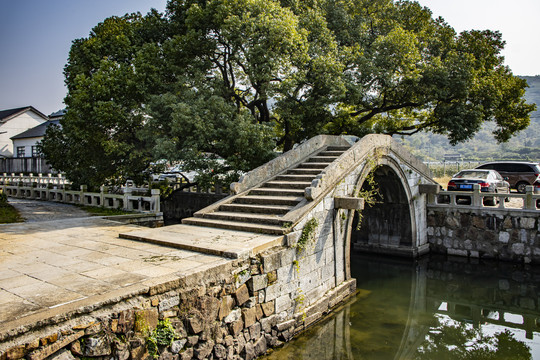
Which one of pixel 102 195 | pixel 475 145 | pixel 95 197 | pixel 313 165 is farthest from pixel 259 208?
pixel 475 145

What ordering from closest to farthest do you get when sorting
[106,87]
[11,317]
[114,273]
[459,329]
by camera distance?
1. [11,317]
2. [114,273]
3. [459,329]
4. [106,87]

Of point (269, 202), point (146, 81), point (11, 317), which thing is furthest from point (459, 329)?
point (146, 81)

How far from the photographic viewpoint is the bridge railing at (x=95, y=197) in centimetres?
1301

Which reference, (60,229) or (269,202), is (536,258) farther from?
(60,229)

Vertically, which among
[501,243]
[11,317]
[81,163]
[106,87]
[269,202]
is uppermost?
[106,87]

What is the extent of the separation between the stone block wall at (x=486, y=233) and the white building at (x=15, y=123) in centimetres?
3284

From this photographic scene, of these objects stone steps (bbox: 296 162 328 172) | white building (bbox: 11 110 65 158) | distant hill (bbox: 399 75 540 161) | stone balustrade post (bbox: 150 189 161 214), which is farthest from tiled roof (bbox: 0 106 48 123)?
distant hill (bbox: 399 75 540 161)

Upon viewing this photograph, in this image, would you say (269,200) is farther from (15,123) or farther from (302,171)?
(15,123)

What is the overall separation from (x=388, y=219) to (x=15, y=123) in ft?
115

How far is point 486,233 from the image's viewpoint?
47.0 feet

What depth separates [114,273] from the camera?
5746mm

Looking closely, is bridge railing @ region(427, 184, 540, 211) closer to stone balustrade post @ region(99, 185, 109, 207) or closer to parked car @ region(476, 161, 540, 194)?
parked car @ region(476, 161, 540, 194)

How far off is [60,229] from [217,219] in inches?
155

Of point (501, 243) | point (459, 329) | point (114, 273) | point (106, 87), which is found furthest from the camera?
point (501, 243)
